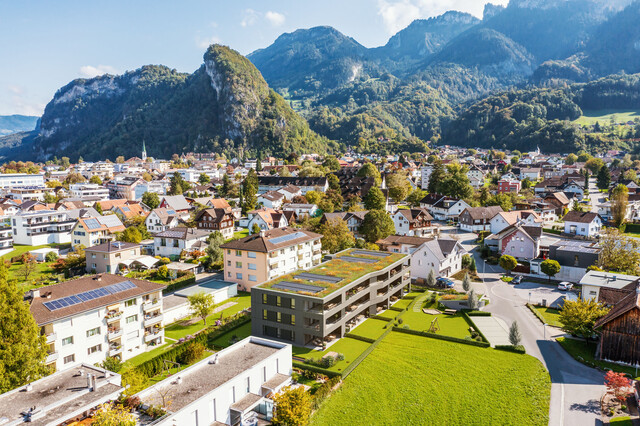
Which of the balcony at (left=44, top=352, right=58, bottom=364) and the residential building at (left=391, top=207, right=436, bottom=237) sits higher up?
the residential building at (left=391, top=207, right=436, bottom=237)

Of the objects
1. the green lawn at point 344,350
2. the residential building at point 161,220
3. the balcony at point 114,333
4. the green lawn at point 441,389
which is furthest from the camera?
the residential building at point 161,220

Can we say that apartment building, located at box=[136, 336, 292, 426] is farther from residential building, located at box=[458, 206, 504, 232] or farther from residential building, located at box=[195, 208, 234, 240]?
residential building, located at box=[458, 206, 504, 232]

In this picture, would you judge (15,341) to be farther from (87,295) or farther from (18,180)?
(18,180)

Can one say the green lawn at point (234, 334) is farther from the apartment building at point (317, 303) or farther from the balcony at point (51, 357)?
the balcony at point (51, 357)

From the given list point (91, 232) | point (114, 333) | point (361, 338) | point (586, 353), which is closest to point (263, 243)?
point (361, 338)

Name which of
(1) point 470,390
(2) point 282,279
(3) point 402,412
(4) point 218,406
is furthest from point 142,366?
(1) point 470,390

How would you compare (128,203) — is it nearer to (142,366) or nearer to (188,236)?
(188,236)

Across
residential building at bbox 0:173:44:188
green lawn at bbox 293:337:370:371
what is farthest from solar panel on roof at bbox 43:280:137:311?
residential building at bbox 0:173:44:188

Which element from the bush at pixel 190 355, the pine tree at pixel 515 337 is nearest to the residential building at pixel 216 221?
the bush at pixel 190 355
